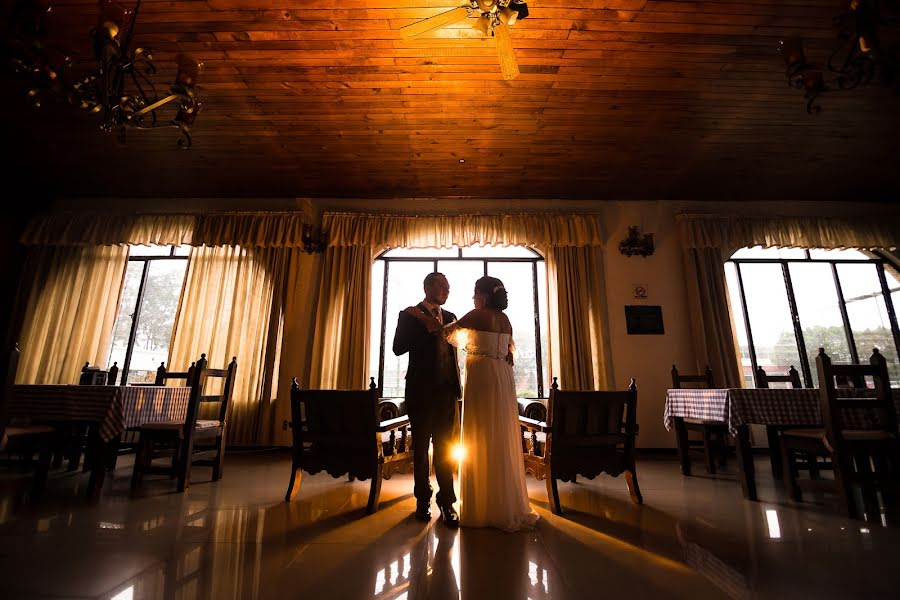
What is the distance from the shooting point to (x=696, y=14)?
3.14 m

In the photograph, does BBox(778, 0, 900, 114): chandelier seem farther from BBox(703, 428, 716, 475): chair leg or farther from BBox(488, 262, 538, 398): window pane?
BBox(488, 262, 538, 398): window pane

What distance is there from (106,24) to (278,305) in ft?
12.5

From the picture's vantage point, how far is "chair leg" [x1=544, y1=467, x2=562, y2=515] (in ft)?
8.38

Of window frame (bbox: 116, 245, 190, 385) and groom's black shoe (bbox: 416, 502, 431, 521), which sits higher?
window frame (bbox: 116, 245, 190, 385)

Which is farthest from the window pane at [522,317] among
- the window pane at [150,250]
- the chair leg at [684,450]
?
the window pane at [150,250]

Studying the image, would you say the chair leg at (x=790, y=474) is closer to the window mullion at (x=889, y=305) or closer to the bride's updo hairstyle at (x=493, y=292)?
the bride's updo hairstyle at (x=493, y=292)

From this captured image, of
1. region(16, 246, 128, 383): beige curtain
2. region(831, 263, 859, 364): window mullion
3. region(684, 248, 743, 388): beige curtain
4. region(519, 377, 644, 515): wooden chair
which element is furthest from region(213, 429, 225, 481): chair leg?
region(831, 263, 859, 364): window mullion

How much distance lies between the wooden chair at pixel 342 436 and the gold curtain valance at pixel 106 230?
4.42 m

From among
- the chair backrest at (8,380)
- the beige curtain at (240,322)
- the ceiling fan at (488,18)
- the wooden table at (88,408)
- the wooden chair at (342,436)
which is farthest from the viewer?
the beige curtain at (240,322)

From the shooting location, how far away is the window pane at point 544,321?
565 cm

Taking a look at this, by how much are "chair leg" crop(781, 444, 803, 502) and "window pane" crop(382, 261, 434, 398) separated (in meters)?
4.12

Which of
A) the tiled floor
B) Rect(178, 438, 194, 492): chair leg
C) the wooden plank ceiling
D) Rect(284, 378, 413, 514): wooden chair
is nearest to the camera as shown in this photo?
the tiled floor

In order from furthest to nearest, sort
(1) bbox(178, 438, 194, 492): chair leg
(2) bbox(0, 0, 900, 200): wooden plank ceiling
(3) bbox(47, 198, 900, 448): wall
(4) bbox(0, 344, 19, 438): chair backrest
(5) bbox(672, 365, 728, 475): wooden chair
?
(3) bbox(47, 198, 900, 448): wall < (5) bbox(672, 365, 728, 475): wooden chair < (2) bbox(0, 0, 900, 200): wooden plank ceiling < (1) bbox(178, 438, 194, 492): chair leg < (4) bbox(0, 344, 19, 438): chair backrest

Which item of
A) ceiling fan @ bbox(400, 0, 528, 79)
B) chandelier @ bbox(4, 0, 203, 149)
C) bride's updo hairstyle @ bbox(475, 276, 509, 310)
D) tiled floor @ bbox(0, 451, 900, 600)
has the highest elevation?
ceiling fan @ bbox(400, 0, 528, 79)
